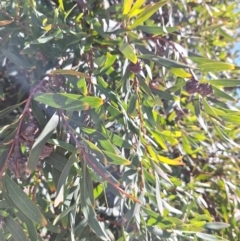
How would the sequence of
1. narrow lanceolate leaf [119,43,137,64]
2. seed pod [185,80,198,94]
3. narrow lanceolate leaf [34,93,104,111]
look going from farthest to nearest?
seed pod [185,80,198,94]
narrow lanceolate leaf [119,43,137,64]
narrow lanceolate leaf [34,93,104,111]

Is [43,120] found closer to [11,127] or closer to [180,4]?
[11,127]

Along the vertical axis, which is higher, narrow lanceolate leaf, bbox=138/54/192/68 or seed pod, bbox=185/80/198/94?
narrow lanceolate leaf, bbox=138/54/192/68

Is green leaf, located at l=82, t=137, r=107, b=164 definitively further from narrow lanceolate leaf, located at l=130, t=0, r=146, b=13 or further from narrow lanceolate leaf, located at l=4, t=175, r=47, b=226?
narrow lanceolate leaf, located at l=130, t=0, r=146, b=13

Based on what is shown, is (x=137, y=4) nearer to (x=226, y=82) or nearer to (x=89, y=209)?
(x=226, y=82)

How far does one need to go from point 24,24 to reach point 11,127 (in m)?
0.21

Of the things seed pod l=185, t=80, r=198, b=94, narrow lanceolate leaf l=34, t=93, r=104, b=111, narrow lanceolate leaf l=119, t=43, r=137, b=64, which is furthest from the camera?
seed pod l=185, t=80, r=198, b=94

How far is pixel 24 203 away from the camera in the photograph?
2.06ft

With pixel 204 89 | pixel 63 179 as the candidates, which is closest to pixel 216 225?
pixel 204 89

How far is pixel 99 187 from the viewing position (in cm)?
87

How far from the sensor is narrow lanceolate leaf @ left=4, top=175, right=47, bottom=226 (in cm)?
62

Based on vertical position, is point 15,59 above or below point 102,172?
above

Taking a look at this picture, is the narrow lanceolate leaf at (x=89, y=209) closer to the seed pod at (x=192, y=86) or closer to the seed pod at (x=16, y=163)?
the seed pod at (x=16, y=163)

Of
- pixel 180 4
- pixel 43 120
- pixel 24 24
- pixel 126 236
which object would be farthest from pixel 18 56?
pixel 180 4

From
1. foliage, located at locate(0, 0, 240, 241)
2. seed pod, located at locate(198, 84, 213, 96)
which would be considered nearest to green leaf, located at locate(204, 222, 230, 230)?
foliage, located at locate(0, 0, 240, 241)
